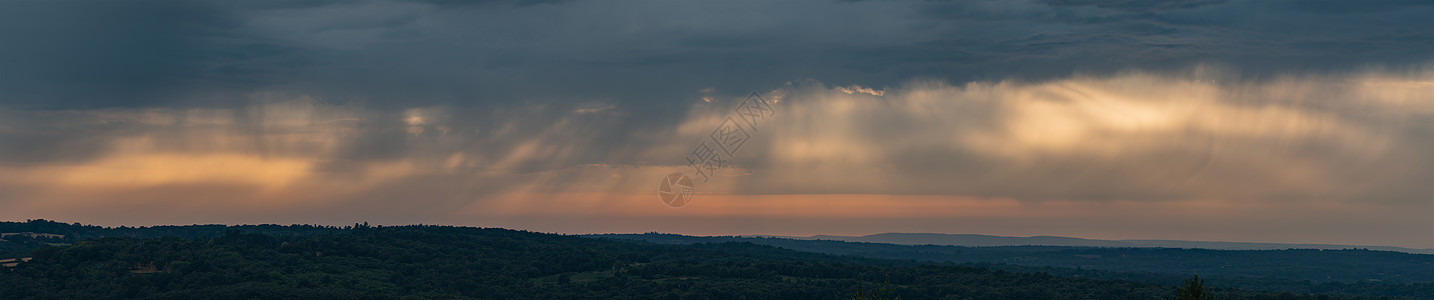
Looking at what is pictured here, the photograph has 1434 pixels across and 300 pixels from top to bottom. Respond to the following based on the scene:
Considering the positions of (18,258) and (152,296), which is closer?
(152,296)

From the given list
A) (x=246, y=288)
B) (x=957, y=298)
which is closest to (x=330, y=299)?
(x=246, y=288)

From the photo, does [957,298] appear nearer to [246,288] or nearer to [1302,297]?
[1302,297]

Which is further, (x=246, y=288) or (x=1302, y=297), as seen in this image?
(x=1302, y=297)

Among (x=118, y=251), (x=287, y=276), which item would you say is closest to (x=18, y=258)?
(x=118, y=251)

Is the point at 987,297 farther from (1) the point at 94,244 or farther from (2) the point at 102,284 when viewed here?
(1) the point at 94,244

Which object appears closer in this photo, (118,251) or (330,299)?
(330,299)

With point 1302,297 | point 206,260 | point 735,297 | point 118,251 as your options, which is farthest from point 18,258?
point 1302,297

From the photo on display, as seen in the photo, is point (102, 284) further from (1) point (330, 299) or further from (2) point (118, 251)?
(1) point (330, 299)
